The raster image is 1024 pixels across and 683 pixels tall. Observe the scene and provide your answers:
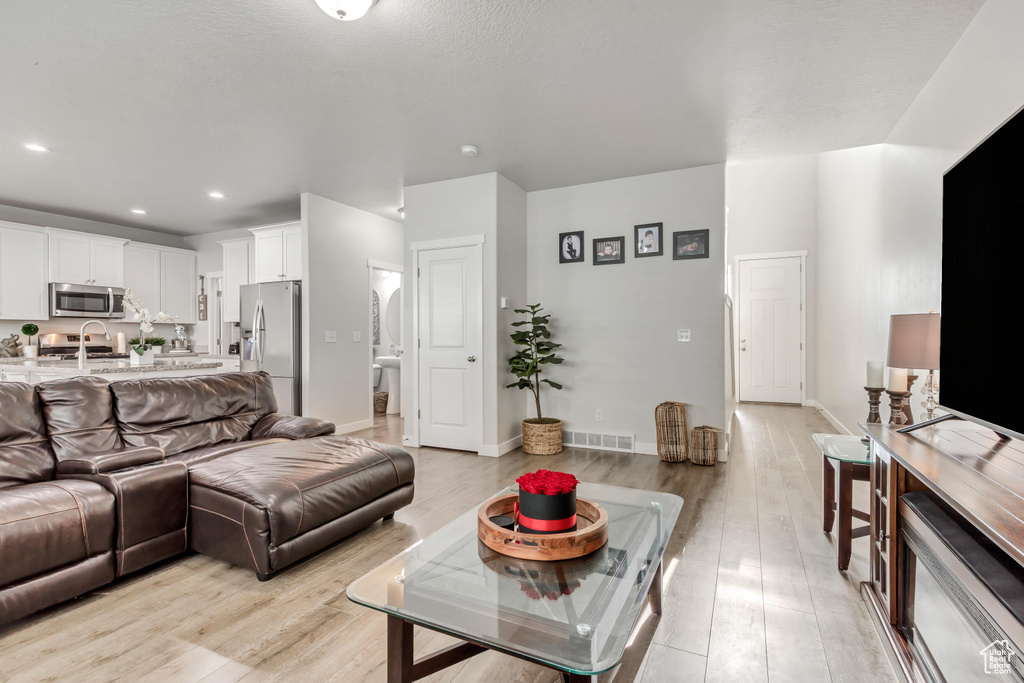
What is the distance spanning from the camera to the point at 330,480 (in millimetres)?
2402

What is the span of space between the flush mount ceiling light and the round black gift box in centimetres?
211

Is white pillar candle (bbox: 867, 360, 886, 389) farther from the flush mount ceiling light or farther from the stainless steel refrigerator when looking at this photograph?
the stainless steel refrigerator

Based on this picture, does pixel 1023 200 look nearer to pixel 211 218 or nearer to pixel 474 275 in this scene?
pixel 474 275

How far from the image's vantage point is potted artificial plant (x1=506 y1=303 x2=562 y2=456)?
14.9 feet

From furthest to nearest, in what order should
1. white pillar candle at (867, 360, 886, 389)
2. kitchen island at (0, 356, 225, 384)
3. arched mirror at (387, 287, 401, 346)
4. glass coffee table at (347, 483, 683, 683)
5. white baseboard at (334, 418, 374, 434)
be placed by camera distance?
arched mirror at (387, 287, 401, 346) < white baseboard at (334, 418, 374, 434) < kitchen island at (0, 356, 225, 384) < white pillar candle at (867, 360, 886, 389) < glass coffee table at (347, 483, 683, 683)

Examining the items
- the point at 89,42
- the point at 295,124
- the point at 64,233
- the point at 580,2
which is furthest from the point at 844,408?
the point at 64,233

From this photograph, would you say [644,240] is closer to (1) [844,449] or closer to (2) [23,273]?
(1) [844,449]

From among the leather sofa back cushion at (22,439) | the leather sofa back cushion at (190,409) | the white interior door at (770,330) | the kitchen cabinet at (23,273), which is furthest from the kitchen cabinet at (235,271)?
the white interior door at (770,330)

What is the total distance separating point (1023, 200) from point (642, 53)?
73.0 inches

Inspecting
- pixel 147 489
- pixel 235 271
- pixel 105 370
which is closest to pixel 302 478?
pixel 147 489

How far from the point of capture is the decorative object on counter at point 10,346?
564 cm

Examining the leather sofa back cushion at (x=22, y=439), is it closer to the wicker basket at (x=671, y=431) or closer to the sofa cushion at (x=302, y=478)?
the sofa cushion at (x=302, y=478)

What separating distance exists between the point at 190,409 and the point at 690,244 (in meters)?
4.01

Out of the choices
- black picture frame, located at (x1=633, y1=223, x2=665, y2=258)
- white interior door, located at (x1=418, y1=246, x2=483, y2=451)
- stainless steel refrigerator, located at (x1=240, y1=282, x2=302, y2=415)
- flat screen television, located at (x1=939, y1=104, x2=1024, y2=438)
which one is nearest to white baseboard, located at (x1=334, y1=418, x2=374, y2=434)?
stainless steel refrigerator, located at (x1=240, y1=282, x2=302, y2=415)
